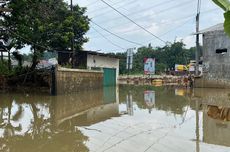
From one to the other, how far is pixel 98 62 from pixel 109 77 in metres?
2.95

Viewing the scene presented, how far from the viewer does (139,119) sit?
38.7 feet

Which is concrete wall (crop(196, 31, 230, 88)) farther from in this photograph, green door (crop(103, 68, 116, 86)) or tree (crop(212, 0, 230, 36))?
tree (crop(212, 0, 230, 36))

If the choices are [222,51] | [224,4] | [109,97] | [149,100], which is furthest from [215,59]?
[224,4]

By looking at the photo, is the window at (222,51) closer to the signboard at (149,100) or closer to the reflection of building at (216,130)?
the signboard at (149,100)

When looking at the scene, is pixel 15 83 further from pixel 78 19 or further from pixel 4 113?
pixel 4 113

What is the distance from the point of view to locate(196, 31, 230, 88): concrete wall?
90.1 ft

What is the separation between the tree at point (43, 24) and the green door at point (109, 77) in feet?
25.4

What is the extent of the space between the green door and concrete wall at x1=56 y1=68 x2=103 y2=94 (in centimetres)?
535

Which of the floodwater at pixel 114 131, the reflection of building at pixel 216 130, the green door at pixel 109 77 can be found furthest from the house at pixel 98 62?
the reflection of building at pixel 216 130

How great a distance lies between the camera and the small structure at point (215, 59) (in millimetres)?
27484

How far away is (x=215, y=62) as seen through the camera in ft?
92.5

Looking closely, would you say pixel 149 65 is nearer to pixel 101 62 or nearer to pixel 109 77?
pixel 109 77

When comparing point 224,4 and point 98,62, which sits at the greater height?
point 98,62

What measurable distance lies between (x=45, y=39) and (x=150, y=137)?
1816cm
